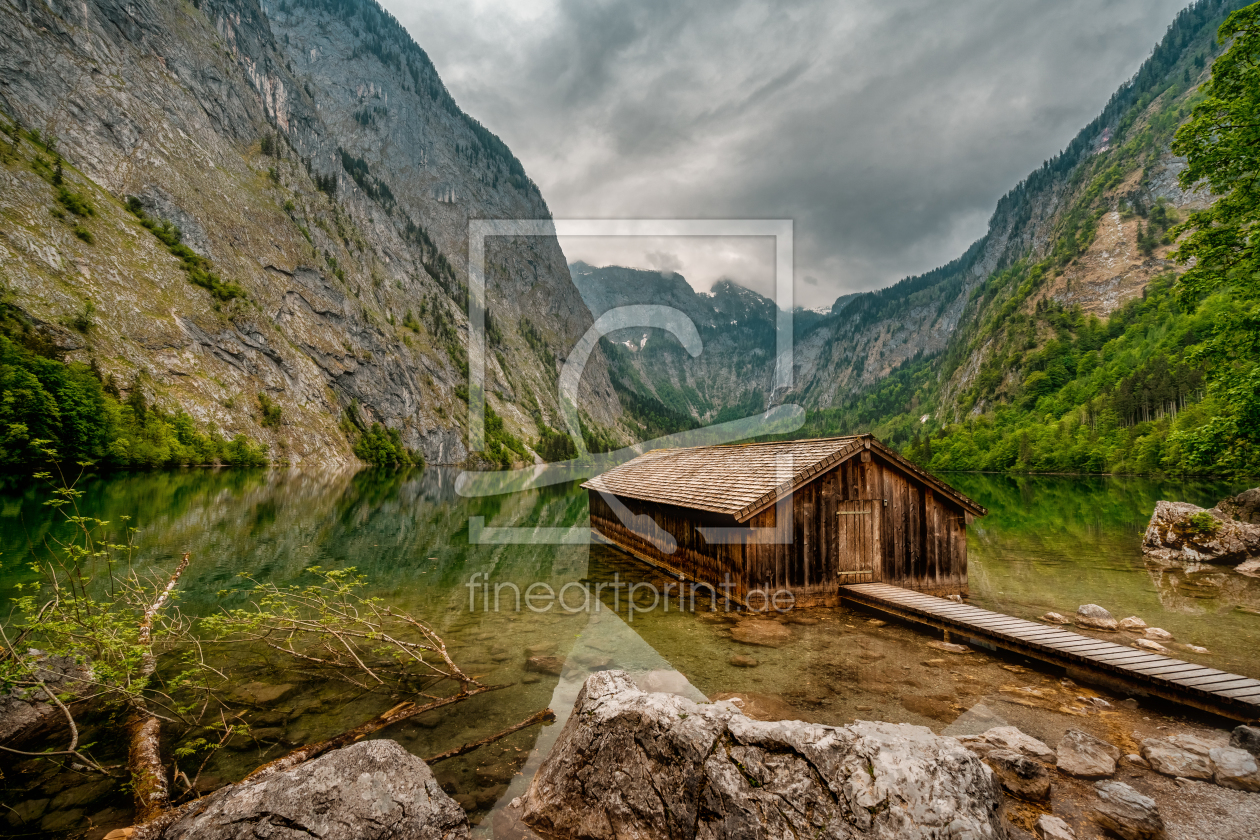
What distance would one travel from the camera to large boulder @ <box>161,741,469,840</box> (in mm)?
4461

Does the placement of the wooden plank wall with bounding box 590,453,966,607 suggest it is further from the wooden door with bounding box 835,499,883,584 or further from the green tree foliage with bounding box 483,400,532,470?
the green tree foliage with bounding box 483,400,532,470

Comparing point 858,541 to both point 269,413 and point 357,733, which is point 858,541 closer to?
point 357,733

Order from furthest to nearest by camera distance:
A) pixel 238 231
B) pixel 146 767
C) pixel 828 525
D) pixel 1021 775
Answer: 1. pixel 238 231
2. pixel 828 525
3. pixel 146 767
4. pixel 1021 775

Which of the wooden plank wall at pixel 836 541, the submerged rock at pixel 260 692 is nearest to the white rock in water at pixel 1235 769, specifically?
the wooden plank wall at pixel 836 541

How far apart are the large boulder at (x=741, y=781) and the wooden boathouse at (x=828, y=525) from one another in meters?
7.97

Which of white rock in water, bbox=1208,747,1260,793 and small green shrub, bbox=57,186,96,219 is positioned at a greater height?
small green shrub, bbox=57,186,96,219

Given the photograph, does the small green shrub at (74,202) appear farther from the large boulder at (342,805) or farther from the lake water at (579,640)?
the large boulder at (342,805)

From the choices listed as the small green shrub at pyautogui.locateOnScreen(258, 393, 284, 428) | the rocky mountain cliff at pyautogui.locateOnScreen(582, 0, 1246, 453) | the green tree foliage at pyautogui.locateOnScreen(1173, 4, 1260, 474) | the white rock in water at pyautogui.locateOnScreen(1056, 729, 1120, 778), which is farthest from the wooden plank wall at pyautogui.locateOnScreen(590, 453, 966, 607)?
the rocky mountain cliff at pyautogui.locateOnScreen(582, 0, 1246, 453)

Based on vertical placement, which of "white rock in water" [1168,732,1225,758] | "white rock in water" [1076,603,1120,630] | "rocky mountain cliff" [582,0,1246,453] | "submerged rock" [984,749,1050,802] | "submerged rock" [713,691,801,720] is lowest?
"submerged rock" [713,691,801,720]

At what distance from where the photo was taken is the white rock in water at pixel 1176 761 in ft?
19.8

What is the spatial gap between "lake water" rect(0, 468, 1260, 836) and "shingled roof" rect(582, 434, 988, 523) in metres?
2.91

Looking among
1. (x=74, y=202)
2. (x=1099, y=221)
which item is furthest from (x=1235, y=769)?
(x=1099, y=221)

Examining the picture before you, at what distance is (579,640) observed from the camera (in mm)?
12305

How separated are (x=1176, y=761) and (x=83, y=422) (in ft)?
213
